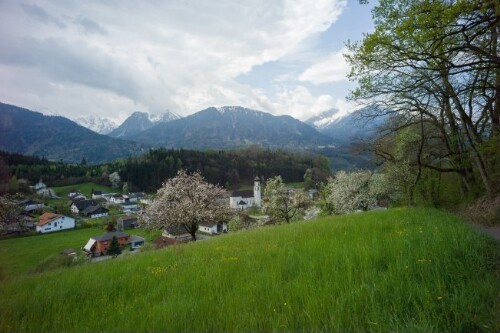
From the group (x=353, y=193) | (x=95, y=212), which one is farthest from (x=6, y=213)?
(x=95, y=212)

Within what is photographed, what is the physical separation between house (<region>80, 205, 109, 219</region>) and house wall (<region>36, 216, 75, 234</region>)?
2458cm

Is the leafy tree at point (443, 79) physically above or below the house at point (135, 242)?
above

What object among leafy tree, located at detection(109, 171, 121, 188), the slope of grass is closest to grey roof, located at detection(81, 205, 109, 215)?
the slope of grass

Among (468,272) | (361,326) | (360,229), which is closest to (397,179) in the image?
(360,229)

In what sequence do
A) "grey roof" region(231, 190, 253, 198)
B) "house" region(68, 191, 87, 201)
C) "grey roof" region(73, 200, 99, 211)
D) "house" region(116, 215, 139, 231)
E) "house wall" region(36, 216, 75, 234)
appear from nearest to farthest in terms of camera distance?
"house wall" region(36, 216, 75, 234), "house" region(116, 215, 139, 231), "grey roof" region(73, 200, 99, 211), "house" region(68, 191, 87, 201), "grey roof" region(231, 190, 253, 198)

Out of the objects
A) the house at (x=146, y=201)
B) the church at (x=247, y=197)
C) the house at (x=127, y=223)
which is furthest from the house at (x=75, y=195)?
the church at (x=247, y=197)

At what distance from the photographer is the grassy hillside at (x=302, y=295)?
3.00m

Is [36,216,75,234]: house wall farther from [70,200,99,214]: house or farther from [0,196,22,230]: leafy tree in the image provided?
[0,196,22,230]: leafy tree

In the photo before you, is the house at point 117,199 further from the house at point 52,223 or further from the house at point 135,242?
the house at point 135,242

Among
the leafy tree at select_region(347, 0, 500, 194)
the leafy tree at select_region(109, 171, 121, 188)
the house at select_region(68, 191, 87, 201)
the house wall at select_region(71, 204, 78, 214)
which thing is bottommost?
the house wall at select_region(71, 204, 78, 214)

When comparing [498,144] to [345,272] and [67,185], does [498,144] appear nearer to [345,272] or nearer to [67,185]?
[345,272]

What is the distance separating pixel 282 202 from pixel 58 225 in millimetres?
82454

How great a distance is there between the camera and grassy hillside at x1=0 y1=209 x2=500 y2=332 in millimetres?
3000

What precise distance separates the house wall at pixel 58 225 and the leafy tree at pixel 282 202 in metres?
77.5
